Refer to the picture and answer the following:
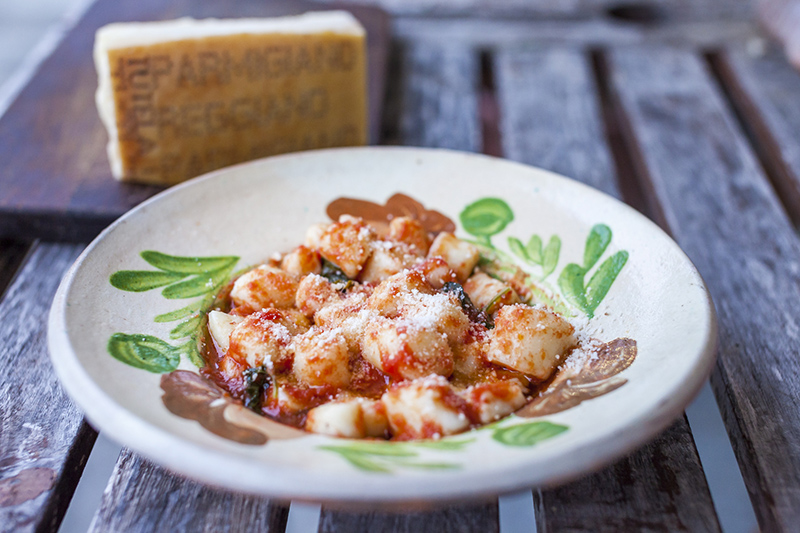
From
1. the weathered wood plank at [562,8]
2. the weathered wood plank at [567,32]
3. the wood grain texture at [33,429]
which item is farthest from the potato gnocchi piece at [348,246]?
the weathered wood plank at [562,8]

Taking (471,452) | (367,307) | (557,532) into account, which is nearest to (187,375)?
(367,307)

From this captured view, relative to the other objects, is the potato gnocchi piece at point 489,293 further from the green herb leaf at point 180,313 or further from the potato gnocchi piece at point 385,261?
the green herb leaf at point 180,313

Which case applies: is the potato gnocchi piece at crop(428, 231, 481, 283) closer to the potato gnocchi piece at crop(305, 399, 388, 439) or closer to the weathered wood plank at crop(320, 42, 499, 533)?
the potato gnocchi piece at crop(305, 399, 388, 439)

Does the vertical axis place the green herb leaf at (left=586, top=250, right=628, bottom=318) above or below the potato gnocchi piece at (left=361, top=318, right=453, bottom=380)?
below

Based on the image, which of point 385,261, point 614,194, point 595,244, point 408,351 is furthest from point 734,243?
point 408,351

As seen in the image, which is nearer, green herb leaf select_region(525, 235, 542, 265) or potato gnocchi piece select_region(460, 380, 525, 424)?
potato gnocchi piece select_region(460, 380, 525, 424)

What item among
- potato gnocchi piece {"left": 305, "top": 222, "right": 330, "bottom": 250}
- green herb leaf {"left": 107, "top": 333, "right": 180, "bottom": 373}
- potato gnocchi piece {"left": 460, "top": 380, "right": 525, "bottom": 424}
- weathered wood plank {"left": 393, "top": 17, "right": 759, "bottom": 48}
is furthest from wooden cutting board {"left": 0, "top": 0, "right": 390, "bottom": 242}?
potato gnocchi piece {"left": 460, "top": 380, "right": 525, "bottom": 424}

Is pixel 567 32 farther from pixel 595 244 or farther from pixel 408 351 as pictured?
pixel 408 351
